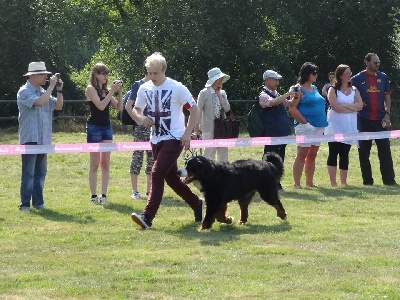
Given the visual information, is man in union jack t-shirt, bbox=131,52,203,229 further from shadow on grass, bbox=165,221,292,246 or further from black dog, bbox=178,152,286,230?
shadow on grass, bbox=165,221,292,246

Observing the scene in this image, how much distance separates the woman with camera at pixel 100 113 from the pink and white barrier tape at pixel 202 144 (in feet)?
0.63

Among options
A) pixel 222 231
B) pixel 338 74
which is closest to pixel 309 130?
pixel 338 74

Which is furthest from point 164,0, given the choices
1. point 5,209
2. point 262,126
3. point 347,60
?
point 5,209

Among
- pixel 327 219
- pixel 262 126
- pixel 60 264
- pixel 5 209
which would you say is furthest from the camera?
pixel 262 126

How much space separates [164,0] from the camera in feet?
98.3

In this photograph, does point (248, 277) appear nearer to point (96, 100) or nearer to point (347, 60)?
point (96, 100)

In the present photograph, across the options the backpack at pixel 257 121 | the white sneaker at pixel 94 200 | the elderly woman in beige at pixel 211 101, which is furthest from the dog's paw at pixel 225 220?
the backpack at pixel 257 121

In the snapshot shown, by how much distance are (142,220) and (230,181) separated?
3.25ft

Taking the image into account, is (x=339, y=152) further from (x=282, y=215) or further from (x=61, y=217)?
(x=61, y=217)

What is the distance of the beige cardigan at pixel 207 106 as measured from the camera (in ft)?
42.5

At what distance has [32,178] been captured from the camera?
11.3 m

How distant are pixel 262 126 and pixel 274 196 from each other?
3.11 m

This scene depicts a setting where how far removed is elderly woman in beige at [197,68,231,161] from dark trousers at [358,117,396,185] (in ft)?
8.10

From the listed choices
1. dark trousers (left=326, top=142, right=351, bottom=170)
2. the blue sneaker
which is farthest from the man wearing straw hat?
dark trousers (left=326, top=142, right=351, bottom=170)
